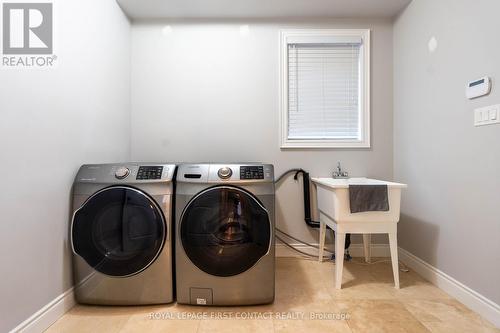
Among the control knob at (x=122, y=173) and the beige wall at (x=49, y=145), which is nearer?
the beige wall at (x=49, y=145)

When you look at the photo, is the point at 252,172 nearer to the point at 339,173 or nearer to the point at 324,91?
the point at 339,173

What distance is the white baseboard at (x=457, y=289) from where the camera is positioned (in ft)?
4.24

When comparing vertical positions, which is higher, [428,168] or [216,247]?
[428,168]

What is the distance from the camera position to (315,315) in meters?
1.37

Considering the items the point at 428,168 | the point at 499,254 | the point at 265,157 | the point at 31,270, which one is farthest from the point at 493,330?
the point at 31,270

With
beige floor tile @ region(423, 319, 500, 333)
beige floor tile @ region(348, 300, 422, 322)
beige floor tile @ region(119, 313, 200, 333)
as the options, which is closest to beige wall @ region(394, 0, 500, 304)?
beige floor tile @ region(423, 319, 500, 333)

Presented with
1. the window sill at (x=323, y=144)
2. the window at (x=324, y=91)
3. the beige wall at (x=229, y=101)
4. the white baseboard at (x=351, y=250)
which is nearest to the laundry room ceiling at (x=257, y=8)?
the beige wall at (x=229, y=101)

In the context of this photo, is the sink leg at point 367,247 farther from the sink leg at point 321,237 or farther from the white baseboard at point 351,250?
the sink leg at point 321,237

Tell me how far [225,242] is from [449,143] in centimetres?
156

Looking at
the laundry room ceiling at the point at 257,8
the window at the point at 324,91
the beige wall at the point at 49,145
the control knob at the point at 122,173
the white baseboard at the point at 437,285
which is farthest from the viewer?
the window at the point at 324,91

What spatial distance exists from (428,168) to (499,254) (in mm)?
680

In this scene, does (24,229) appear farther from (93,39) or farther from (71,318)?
(93,39)

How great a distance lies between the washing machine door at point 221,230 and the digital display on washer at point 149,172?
270 mm

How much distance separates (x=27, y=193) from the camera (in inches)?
46.2
